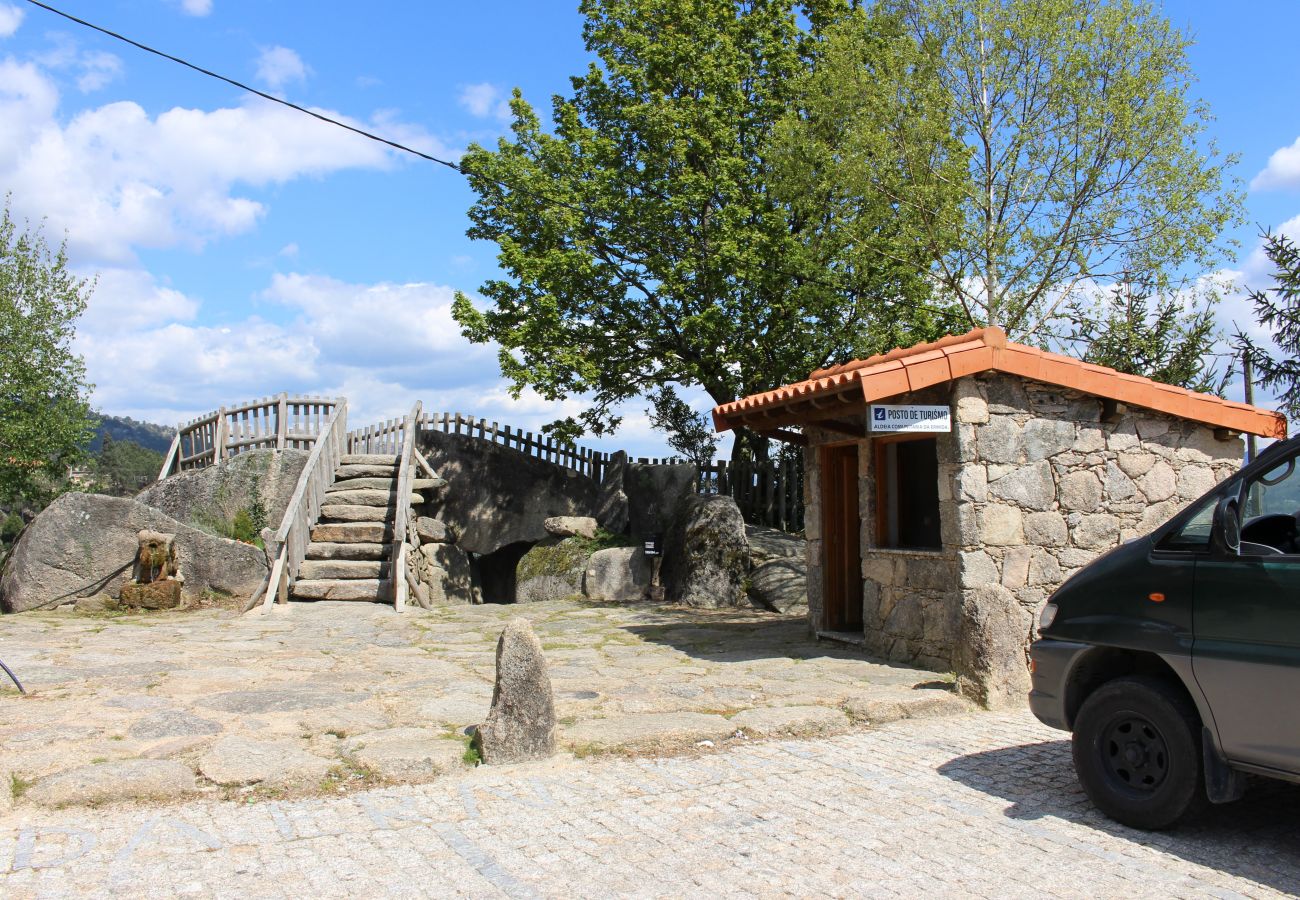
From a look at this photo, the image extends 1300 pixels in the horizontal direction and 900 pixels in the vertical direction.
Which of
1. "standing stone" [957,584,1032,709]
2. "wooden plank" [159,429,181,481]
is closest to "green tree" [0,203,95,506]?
"wooden plank" [159,429,181,481]

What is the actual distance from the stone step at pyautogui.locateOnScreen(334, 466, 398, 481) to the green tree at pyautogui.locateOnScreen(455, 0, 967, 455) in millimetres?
2795

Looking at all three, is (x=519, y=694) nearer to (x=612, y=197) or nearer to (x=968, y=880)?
(x=968, y=880)

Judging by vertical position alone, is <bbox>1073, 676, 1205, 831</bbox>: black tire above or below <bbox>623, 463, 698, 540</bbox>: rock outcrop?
below

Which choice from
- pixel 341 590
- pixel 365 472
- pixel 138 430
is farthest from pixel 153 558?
pixel 138 430

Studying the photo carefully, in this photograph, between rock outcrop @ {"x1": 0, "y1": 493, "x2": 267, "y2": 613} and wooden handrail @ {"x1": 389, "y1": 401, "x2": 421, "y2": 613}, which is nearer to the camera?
rock outcrop @ {"x1": 0, "y1": 493, "x2": 267, "y2": 613}

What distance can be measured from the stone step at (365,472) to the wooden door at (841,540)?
8.70 metres

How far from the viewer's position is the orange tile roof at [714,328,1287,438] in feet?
24.2

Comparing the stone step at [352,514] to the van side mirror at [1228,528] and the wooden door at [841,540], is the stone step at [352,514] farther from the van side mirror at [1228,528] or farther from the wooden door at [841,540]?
the van side mirror at [1228,528]

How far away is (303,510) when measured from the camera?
43.9 feet

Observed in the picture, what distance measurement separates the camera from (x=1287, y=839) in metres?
4.09

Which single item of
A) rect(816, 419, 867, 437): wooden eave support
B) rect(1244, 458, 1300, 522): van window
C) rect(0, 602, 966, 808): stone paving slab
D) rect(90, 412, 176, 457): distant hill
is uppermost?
rect(90, 412, 176, 457): distant hill

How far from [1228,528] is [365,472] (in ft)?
45.8

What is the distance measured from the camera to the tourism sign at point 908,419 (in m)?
7.43

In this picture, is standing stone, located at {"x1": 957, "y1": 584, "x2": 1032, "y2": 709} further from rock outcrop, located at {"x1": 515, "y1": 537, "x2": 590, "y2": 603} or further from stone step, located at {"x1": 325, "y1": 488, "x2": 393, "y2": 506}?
stone step, located at {"x1": 325, "y1": 488, "x2": 393, "y2": 506}
